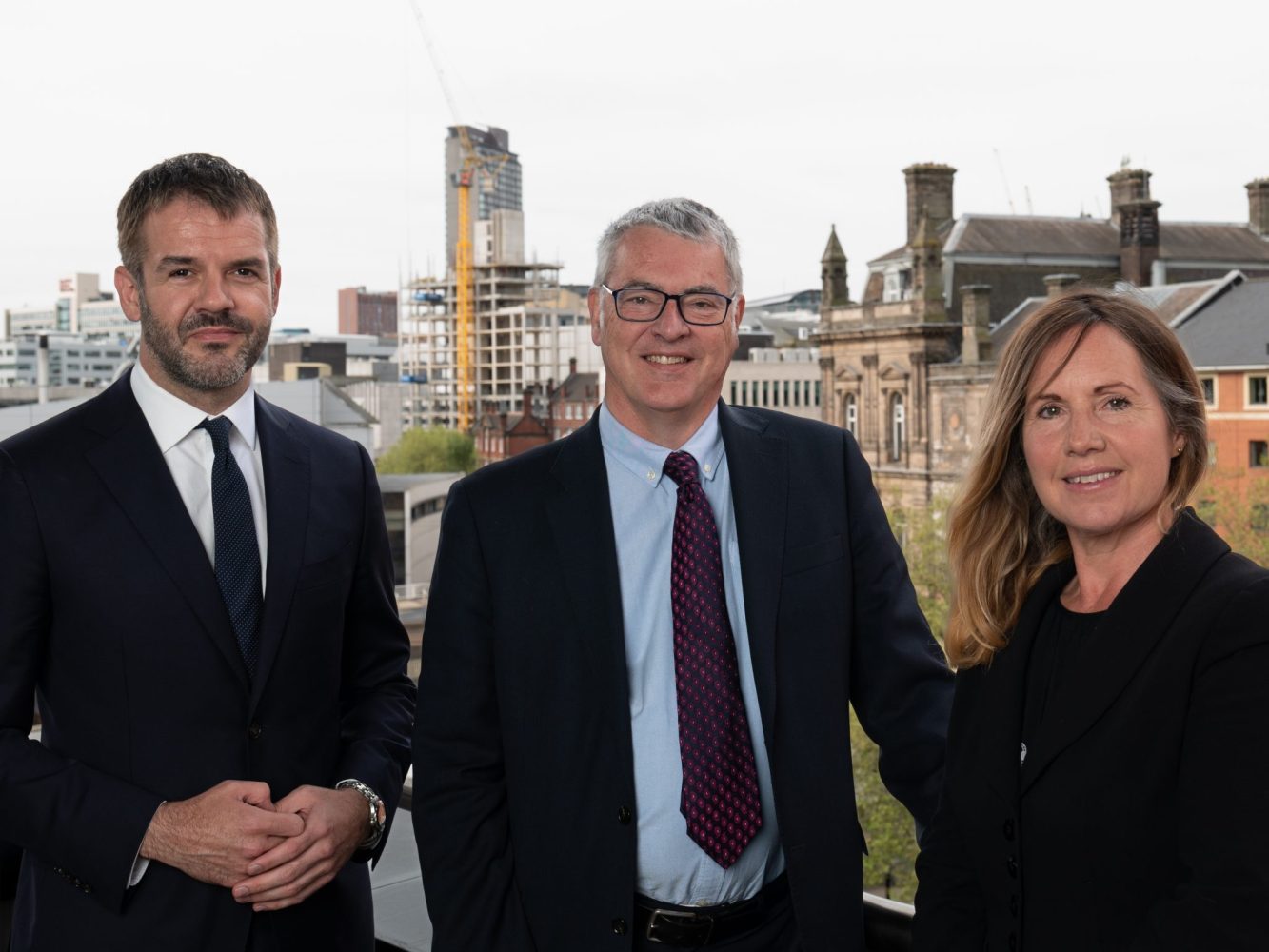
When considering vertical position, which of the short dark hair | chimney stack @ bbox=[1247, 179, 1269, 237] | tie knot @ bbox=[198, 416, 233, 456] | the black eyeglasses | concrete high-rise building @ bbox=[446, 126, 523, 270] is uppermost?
concrete high-rise building @ bbox=[446, 126, 523, 270]

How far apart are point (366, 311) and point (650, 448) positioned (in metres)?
189

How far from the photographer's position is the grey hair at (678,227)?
8.35 feet

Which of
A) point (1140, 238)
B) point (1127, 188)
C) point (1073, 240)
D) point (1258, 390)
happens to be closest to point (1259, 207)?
point (1127, 188)

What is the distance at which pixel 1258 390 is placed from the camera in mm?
28938

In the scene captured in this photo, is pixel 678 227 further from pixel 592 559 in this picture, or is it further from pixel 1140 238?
pixel 1140 238

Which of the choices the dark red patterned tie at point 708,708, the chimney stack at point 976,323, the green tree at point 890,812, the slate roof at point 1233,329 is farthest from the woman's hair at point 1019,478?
the chimney stack at point 976,323

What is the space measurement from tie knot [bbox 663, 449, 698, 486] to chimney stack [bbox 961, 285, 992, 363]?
32653 millimetres

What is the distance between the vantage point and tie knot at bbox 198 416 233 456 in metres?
2.68

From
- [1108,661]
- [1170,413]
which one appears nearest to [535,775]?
[1108,661]

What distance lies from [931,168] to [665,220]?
34587 millimetres

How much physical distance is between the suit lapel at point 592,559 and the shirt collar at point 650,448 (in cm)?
3

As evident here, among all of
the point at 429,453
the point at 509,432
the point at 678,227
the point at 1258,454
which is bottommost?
the point at 429,453

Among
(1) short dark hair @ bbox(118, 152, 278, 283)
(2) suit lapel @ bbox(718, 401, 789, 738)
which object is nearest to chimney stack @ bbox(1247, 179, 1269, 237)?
(2) suit lapel @ bbox(718, 401, 789, 738)

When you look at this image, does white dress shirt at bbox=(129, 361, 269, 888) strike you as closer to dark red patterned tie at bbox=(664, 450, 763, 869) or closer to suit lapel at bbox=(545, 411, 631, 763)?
suit lapel at bbox=(545, 411, 631, 763)
